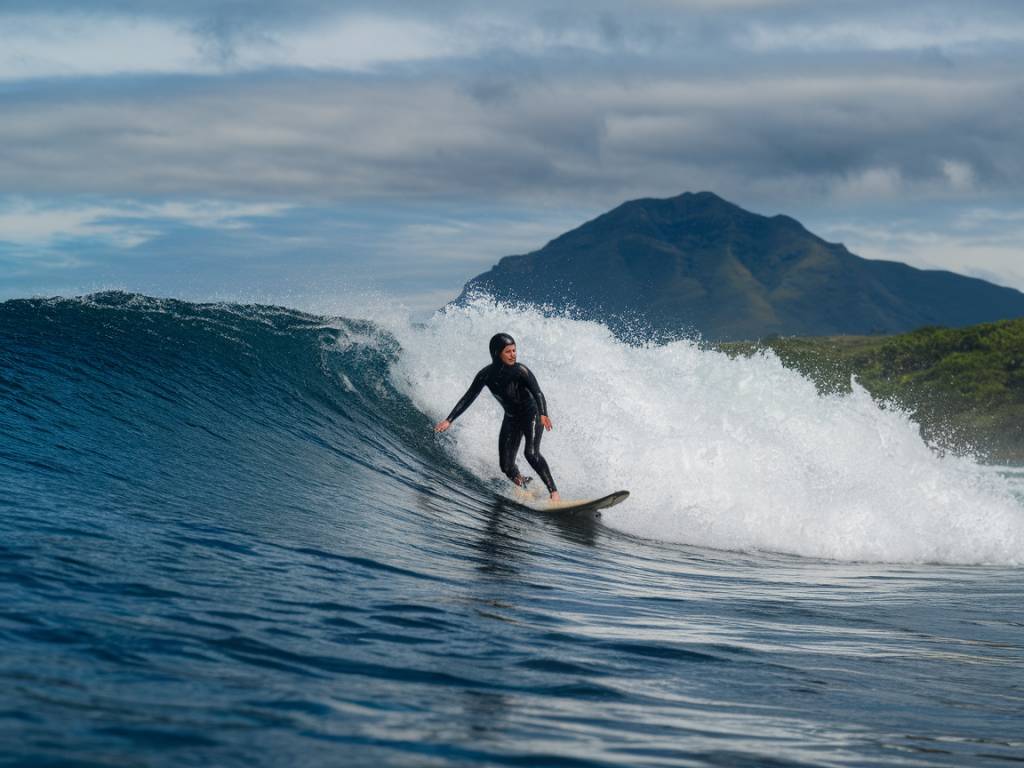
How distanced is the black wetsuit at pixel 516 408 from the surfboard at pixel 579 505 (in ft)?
0.92

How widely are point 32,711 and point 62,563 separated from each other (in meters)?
2.21

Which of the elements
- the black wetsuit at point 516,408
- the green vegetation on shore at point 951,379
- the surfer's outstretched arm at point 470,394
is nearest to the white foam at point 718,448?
the black wetsuit at point 516,408

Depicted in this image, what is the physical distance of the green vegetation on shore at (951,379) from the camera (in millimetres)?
63031

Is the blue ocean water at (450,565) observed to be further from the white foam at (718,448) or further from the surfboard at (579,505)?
the surfboard at (579,505)

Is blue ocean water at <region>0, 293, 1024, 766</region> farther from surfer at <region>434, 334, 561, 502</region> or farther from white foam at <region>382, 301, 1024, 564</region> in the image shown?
surfer at <region>434, 334, 561, 502</region>

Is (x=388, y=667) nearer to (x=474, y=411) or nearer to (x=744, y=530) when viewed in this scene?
(x=744, y=530)

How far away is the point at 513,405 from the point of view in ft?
39.9

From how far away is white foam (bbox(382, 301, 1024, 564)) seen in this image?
13062 mm

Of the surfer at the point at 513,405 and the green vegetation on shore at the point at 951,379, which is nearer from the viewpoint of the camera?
the surfer at the point at 513,405

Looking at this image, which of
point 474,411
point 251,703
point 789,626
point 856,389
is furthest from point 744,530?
point 251,703

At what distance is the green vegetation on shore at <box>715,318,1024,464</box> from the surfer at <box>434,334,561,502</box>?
50.7 m

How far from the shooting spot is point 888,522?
539 inches

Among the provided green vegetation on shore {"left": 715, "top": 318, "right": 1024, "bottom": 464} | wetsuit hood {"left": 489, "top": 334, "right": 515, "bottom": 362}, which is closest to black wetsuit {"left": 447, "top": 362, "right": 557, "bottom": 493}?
wetsuit hood {"left": 489, "top": 334, "right": 515, "bottom": 362}

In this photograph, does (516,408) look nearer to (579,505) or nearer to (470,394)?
(470,394)
